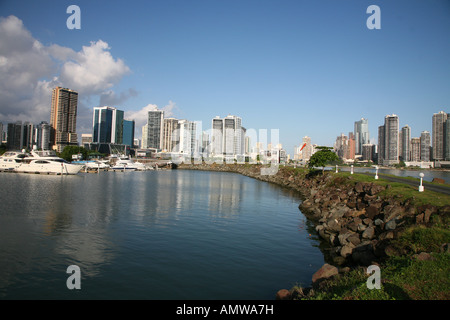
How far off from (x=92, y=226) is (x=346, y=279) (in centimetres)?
2030

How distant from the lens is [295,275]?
15.6 meters

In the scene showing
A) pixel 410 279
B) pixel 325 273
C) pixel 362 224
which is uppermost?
pixel 410 279

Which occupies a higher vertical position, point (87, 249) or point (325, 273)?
point (325, 273)

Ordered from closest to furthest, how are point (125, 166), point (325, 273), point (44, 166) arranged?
point (325, 273) → point (44, 166) → point (125, 166)

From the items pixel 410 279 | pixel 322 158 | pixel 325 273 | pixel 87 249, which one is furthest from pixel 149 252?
pixel 322 158

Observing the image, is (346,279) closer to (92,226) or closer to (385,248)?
(385,248)

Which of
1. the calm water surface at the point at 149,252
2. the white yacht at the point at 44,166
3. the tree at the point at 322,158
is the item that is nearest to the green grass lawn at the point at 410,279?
the calm water surface at the point at 149,252

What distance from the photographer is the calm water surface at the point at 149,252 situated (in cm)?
1321

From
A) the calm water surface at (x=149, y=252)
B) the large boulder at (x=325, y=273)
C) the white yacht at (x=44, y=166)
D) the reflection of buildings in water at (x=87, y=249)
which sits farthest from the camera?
the white yacht at (x=44, y=166)

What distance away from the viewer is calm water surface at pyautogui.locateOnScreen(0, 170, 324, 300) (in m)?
13.2

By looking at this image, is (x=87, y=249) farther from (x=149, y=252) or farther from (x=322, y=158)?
(x=322, y=158)

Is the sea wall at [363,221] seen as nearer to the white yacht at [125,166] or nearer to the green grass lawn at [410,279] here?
the green grass lawn at [410,279]

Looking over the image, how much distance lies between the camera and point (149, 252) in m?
18.2

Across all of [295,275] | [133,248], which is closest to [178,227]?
[133,248]
